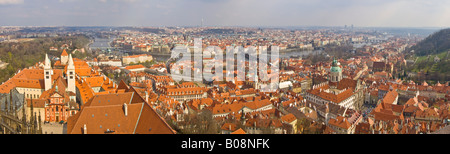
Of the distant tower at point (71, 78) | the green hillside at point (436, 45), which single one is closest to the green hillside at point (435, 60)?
the green hillside at point (436, 45)

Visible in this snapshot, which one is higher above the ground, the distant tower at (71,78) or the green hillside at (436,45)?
the green hillside at (436,45)

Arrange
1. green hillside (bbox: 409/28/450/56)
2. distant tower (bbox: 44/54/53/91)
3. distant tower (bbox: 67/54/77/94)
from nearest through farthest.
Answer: distant tower (bbox: 67/54/77/94) < distant tower (bbox: 44/54/53/91) < green hillside (bbox: 409/28/450/56)

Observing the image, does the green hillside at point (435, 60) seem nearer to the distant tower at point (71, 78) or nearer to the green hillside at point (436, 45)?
the green hillside at point (436, 45)

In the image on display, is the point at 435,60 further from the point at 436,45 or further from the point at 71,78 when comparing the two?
the point at 71,78

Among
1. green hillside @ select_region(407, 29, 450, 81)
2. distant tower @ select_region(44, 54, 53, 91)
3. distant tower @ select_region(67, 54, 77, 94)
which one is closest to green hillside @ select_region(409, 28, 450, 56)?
green hillside @ select_region(407, 29, 450, 81)

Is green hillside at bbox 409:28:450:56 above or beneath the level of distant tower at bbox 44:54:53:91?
above

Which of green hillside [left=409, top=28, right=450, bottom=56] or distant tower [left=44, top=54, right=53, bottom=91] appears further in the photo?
green hillside [left=409, top=28, right=450, bottom=56]

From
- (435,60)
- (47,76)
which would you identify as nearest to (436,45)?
(435,60)

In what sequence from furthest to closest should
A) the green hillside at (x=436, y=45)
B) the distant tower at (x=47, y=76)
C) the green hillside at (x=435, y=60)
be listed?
the green hillside at (x=436, y=45)
the green hillside at (x=435, y=60)
the distant tower at (x=47, y=76)

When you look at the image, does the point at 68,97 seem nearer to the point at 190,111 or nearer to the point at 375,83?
the point at 190,111

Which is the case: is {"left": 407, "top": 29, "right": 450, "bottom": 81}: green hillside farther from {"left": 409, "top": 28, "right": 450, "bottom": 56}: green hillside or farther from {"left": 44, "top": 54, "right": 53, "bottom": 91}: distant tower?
{"left": 44, "top": 54, "right": 53, "bottom": 91}: distant tower
